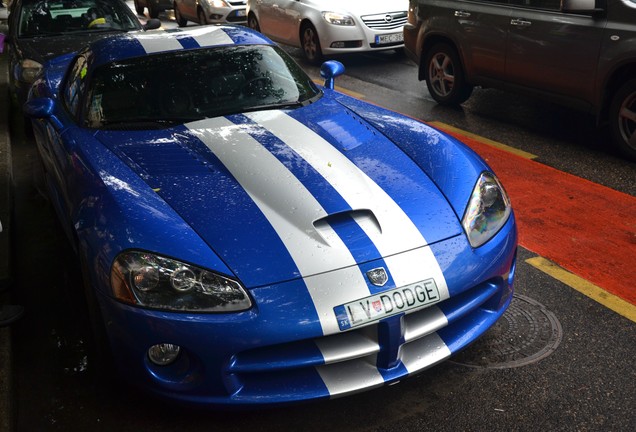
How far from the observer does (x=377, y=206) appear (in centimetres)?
325

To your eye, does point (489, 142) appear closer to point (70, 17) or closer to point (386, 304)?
point (386, 304)

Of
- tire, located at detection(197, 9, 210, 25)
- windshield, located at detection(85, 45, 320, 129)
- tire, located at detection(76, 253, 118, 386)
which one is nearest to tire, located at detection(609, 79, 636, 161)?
windshield, located at detection(85, 45, 320, 129)

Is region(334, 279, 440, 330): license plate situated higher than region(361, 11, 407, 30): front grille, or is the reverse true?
region(361, 11, 407, 30): front grille

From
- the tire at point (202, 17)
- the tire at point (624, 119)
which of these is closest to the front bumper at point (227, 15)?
the tire at point (202, 17)

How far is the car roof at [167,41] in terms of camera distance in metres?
4.51

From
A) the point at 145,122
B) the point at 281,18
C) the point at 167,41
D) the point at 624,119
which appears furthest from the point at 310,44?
the point at 145,122

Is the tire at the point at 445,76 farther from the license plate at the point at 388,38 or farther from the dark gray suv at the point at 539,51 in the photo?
the license plate at the point at 388,38

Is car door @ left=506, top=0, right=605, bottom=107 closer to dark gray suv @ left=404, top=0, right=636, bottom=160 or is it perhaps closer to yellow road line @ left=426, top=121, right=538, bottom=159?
dark gray suv @ left=404, top=0, right=636, bottom=160

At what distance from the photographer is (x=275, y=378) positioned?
288 centimetres

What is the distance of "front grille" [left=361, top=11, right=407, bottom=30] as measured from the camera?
10.8 metres

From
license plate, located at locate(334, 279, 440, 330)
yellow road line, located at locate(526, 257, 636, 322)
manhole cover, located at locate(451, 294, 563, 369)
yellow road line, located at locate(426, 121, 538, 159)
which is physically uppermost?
license plate, located at locate(334, 279, 440, 330)

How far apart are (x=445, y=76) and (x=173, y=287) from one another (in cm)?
594

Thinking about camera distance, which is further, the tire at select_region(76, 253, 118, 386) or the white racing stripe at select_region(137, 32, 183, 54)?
the white racing stripe at select_region(137, 32, 183, 54)

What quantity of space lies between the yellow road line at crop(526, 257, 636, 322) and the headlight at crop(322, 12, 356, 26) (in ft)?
22.8
